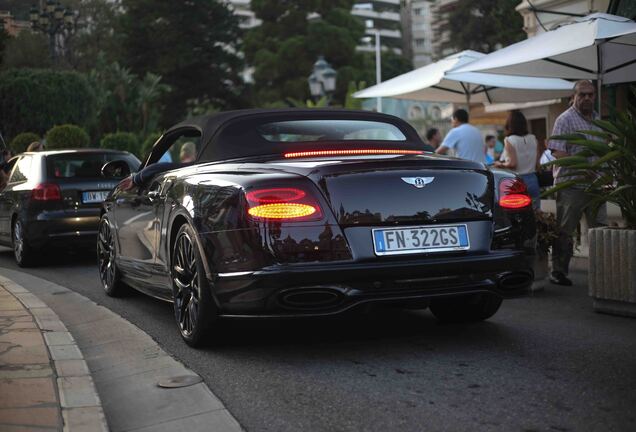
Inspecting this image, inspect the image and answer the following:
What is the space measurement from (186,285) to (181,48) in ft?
207

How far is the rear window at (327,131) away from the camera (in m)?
6.74

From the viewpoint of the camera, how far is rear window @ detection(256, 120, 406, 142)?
674cm

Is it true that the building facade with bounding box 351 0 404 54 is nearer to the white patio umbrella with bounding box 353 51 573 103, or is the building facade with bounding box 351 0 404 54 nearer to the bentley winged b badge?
the white patio umbrella with bounding box 353 51 573 103

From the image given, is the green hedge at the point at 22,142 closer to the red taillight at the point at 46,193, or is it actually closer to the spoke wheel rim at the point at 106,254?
the red taillight at the point at 46,193

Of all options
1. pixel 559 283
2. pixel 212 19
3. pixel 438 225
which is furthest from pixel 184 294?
pixel 212 19

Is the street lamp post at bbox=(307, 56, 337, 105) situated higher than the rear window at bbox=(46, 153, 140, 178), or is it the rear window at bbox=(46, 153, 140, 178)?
the street lamp post at bbox=(307, 56, 337, 105)

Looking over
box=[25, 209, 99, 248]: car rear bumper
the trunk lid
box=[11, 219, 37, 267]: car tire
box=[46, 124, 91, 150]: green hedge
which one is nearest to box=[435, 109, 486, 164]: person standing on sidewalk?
box=[25, 209, 99, 248]: car rear bumper

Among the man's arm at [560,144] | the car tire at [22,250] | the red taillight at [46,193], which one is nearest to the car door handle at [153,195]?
the man's arm at [560,144]

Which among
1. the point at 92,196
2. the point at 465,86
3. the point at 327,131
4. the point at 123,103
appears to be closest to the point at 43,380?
the point at 327,131

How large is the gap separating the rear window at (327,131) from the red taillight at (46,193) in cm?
606

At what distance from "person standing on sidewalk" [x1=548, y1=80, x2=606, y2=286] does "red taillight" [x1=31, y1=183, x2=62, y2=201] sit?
5.91m

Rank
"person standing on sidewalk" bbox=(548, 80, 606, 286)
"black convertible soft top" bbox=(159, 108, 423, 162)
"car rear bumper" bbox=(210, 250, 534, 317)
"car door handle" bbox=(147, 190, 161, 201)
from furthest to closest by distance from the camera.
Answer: "person standing on sidewalk" bbox=(548, 80, 606, 286)
"car door handle" bbox=(147, 190, 161, 201)
"black convertible soft top" bbox=(159, 108, 423, 162)
"car rear bumper" bbox=(210, 250, 534, 317)

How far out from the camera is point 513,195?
6.11m

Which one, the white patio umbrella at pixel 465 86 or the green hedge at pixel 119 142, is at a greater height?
the white patio umbrella at pixel 465 86
